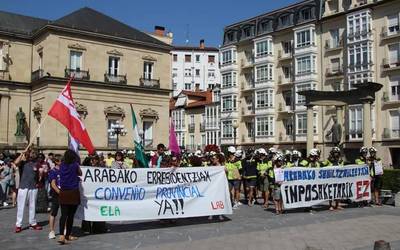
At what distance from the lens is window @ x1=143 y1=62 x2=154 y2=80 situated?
49.1m

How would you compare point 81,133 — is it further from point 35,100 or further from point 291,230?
point 35,100

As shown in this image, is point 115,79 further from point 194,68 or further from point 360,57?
point 194,68

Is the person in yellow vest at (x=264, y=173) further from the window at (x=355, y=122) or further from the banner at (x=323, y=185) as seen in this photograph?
the window at (x=355, y=122)

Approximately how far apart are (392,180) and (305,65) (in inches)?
1472

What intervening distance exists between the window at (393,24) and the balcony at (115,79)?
26.4 m

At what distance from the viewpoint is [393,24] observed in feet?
154

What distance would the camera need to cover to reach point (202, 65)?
101m

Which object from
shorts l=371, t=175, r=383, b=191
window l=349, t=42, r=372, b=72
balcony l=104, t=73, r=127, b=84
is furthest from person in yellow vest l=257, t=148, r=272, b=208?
window l=349, t=42, r=372, b=72

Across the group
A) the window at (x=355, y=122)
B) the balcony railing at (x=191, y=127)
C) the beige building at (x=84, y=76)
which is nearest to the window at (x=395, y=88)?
the window at (x=355, y=122)

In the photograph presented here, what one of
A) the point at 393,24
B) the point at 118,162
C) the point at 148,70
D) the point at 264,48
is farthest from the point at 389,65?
the point at 118,162

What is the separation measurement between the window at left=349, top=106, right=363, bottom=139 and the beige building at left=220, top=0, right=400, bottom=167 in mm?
102

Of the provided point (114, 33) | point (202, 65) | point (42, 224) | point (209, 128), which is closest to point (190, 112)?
point (209, 128)

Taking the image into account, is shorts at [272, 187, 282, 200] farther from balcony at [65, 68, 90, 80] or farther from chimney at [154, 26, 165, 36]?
chimney at [154, 26, 165, 36]

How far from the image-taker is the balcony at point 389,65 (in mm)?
46250
